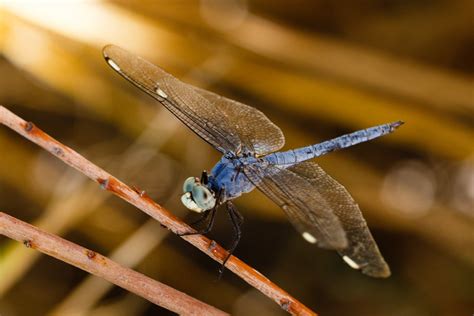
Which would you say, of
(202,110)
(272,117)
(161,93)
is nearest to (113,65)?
(161,93)

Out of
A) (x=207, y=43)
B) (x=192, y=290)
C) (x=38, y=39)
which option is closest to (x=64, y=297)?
(x=192, y=290)

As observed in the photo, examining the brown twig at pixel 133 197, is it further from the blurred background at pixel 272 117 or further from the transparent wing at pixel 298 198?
the blurred background at pixel 272 117

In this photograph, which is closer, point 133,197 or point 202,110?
point 133,197

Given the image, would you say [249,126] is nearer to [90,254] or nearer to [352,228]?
[352,228]

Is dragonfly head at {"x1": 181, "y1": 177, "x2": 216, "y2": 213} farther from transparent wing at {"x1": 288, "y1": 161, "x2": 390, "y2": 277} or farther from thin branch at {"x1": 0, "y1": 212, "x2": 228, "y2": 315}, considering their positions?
thin branch at {"x1": 0, "y1": 212, "x2": 228, "y2": 315}

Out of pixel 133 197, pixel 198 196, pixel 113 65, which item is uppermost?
pixel 113 65

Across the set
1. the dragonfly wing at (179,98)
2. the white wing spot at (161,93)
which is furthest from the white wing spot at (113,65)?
the white wing spot at (161,93)
